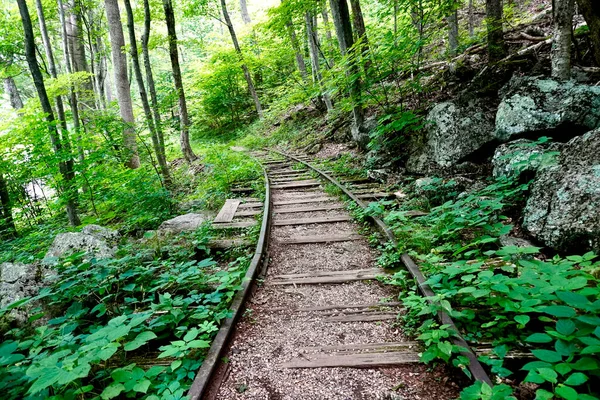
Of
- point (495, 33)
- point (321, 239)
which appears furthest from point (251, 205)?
point (495, 33)

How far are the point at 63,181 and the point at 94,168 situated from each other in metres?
0.74

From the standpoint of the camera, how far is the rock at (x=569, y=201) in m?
3.00

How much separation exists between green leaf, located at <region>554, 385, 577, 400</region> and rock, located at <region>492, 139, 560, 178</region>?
318 centimetres

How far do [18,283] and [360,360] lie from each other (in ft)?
11.6

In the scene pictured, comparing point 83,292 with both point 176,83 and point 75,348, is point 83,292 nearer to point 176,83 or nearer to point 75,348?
point 75,348

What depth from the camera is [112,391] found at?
1866mm

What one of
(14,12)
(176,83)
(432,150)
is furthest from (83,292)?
(14,12)

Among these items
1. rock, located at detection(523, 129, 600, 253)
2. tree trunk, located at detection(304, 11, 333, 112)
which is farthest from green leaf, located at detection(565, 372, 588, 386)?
tree trunk, located at detection(304, 11, 333, 112)

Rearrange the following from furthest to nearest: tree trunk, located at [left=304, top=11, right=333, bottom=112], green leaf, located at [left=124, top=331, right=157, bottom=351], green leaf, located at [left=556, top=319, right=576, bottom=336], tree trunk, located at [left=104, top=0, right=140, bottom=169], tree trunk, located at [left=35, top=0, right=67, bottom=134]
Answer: tree trunk, located at [left=304, top=11, right=333, bottom=112], tree trunk, located at [left=104, top=0, right=140, bottom=169], tree trunk, located at [left=35, top=0, right=67, bottom=134], green leaf, located at [left=124, top=331, right=157, bottom=351], green leaf, located at [left=556, top=319, right=576, bottom=336]

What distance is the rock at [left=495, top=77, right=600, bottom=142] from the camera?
4.31 metres

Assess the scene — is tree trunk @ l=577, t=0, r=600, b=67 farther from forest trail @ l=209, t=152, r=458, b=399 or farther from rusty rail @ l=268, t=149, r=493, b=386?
forest trail @ l=209, t=152, r=458, b=399

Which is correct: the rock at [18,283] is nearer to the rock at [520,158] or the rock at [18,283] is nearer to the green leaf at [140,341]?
the green leaf at [140,341]

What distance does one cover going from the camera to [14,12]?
1066 cm

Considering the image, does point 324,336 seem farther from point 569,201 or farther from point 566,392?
Result: point 569,201
